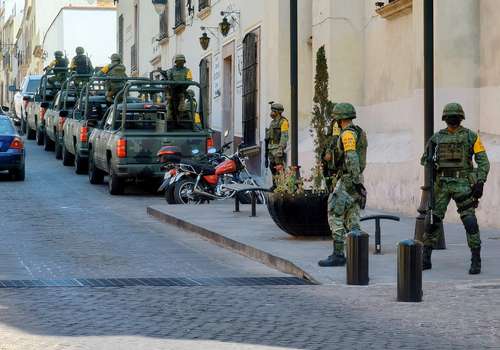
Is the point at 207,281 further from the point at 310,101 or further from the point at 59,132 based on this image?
the point at 59,132

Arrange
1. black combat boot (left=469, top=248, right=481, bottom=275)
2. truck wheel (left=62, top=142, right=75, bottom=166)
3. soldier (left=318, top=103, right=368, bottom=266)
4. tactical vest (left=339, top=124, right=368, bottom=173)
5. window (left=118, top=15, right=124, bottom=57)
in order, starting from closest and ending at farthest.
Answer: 1. black combat boot (left=469, top=248, right=481, bottom=275)
2. soldier (left=318, top=103, right=368, bottom=266)
3. tactical vest (left=339, top=124, right=368, bottom=173)
4. truck wheel (left=62, top=142, right=75, bottom=166)
5. window (left=118, top=15, right=124, bottom=57)

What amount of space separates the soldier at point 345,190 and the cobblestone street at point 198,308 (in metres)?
0.73

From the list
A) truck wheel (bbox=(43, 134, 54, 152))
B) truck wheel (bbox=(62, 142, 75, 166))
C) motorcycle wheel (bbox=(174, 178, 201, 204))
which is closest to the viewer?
motorcycle wheel (bbox=(174, 178, 201, 204))

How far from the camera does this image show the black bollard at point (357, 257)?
38.3 feet

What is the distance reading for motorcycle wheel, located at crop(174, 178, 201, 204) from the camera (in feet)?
71.5

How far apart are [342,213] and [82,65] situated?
23936 millimetres

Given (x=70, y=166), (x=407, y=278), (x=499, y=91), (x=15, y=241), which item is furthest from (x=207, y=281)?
(x=70, y=166)

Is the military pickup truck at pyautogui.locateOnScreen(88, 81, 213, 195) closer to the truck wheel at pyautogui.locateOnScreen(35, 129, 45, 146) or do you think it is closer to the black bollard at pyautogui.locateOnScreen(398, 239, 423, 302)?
the truck wheel at pyautogui.locateOnScreen(35, 129, 45, 146)

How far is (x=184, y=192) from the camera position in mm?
21812

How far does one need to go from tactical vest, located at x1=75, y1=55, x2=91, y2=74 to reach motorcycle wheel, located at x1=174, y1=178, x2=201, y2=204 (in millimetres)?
14651

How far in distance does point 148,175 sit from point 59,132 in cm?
945

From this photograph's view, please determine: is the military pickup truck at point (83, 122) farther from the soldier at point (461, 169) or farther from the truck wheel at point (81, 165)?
the soldier at point (461, 169)

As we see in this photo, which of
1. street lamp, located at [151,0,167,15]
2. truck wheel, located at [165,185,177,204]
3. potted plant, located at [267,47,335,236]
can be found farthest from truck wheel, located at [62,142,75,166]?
potted plant, located at [267,47,335,236]

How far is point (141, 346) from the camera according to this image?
8477 millimetres
